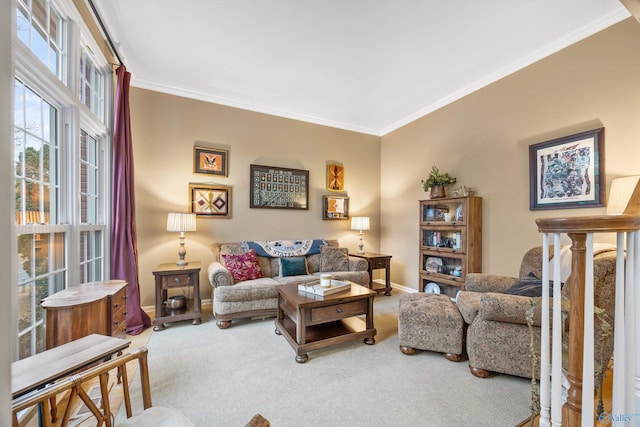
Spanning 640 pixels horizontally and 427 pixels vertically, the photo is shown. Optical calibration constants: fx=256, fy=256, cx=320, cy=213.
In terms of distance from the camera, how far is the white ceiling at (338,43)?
2150mm

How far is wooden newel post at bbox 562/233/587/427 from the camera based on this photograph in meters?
0.85

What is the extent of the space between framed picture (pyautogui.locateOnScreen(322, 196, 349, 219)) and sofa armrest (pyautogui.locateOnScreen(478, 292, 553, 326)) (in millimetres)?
2843

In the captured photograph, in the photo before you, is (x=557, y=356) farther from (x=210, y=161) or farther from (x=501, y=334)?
(x=210, y=161)

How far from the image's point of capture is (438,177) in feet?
11.7

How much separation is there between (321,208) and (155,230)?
96.8 inches

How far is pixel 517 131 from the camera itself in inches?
113

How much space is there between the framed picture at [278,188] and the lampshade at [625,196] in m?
3.41

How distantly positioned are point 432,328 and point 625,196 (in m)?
1.75

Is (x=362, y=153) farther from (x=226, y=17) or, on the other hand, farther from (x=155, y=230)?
(x=155, y=230)

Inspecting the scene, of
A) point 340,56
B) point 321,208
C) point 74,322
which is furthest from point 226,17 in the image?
point 321,208

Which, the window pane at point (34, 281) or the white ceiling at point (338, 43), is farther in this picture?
the white ceiling at point (338, 43)

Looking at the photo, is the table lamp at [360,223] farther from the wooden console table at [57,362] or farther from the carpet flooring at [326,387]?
the wooden console table at [57,362]

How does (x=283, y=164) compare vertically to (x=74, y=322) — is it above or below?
above

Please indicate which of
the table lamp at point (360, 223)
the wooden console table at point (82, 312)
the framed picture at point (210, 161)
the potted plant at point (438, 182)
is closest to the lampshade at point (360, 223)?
the table lamp at point (360, 223)
